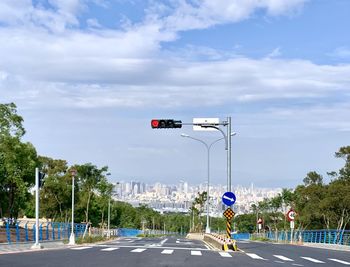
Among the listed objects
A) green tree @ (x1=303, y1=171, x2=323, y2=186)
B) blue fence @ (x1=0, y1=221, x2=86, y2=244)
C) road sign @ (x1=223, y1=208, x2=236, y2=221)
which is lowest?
blue fence @ (x1=0, y1=221, x2=86, y2=244)

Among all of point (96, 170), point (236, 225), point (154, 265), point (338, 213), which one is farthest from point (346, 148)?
point (236, 225)

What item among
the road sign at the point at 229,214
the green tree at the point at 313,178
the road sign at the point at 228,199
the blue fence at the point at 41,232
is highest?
the green tree at the point at 313,178

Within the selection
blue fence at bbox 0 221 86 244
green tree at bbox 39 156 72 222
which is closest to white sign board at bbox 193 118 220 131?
blue fence at bbox 0 221 86 244

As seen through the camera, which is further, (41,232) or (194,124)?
(41,232)

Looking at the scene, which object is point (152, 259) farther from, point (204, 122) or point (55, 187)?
point (55, 187)

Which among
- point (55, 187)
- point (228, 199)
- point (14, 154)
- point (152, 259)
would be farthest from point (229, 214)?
point (55, 187)

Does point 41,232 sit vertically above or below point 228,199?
below

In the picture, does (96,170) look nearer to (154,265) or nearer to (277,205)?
(277,205)

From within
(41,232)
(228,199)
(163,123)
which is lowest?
(41,232)

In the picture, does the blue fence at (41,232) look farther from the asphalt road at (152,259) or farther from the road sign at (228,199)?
the road sign at (228,199)

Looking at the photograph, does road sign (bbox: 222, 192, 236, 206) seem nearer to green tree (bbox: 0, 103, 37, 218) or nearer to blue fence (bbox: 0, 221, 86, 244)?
blue fence (bbox: 0, 221, 86, 244)

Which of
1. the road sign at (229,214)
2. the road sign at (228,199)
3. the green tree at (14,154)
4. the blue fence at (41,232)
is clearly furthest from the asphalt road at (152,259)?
the green tree at (14,154)

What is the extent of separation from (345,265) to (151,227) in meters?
153

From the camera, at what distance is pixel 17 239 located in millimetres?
36531
